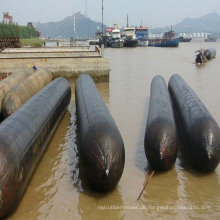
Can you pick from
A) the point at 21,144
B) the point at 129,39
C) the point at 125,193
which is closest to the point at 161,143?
the point at 125,193

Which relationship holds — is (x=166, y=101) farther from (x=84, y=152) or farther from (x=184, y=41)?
(x=184, y=41)

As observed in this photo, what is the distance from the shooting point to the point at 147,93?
Answer: 1770 centimetres

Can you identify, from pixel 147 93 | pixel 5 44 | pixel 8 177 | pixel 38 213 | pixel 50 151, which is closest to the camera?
pixel 8 177

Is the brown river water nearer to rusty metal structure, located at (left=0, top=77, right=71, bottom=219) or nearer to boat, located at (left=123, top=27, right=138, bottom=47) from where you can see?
rusty metal structure, located at (left=0, top=77, right=71, bottom=219)

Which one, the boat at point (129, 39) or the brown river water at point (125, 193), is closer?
the brown river water at point (125, 193)

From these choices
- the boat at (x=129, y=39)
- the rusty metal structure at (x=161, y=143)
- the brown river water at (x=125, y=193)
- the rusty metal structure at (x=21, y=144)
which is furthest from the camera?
the boat at (x=129, y=39)

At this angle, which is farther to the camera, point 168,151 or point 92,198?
point 168,151

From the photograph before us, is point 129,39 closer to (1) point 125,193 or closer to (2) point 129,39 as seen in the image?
(2) point 129,39

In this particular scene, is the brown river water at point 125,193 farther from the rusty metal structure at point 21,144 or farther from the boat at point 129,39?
the boat at point 129,39

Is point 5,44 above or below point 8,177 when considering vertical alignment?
above

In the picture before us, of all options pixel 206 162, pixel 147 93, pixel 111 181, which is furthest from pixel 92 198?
pixel 147 93

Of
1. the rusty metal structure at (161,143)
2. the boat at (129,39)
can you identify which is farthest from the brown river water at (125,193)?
the boat at (129,39)

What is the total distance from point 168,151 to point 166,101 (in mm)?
2817

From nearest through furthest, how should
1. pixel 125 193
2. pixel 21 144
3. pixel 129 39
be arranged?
pixel 21 144
pixel 125 193
pixel 129 39
